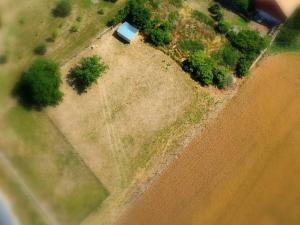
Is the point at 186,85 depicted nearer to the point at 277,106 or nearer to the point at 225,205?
the point at 277,106

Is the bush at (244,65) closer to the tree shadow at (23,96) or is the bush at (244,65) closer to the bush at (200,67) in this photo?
the bush at (200,67)

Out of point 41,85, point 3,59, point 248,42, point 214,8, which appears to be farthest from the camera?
point 214,8

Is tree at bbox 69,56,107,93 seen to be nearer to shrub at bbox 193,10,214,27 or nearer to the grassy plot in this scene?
the grassy plot

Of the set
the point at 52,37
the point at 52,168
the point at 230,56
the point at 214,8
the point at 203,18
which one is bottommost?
the point at 52,168

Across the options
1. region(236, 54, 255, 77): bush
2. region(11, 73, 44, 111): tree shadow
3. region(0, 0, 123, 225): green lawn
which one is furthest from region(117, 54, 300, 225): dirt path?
region(11, 73, 44, 111): tree shadow

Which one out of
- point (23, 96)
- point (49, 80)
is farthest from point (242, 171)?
point (23, 96)

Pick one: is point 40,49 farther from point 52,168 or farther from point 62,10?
point 52,168
